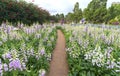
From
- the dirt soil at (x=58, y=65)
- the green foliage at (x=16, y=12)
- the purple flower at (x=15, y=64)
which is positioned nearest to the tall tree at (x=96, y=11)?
the green foliage at (x=16, y=12)

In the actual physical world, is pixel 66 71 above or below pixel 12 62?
below

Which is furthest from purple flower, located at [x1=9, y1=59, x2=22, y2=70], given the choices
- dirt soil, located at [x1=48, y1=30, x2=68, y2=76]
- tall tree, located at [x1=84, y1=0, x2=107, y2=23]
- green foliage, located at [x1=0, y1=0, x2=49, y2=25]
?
tall tree, located at [x1=84, y1=0, x2=107, y2=23]

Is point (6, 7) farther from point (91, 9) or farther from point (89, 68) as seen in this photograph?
point (91, 9)

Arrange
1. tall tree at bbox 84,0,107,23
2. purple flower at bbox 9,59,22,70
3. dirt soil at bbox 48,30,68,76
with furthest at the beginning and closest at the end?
tall tree at bbox 84,0,107,23, dirt soil at bbox 48,30,68,76, purple flower at bbox 9,59,22,70

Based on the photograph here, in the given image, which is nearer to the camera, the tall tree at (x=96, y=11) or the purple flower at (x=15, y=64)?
the purple flower at (x=15, y=64)

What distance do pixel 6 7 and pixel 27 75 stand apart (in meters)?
10.6

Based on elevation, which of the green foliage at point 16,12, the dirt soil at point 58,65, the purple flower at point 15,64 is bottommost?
the dirt soil at point 58,65

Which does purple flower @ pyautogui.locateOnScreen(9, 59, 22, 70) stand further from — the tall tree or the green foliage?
the tall tree

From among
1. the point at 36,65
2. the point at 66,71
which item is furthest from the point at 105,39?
the point at 36,65

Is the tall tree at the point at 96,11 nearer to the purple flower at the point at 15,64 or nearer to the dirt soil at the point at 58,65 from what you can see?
the dirt soil at the point at 58,65

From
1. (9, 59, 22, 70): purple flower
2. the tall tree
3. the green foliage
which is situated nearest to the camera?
(9, 59, 22, 70): purple flower

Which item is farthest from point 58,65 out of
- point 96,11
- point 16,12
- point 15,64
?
point 96,11

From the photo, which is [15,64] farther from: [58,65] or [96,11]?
[96,11]

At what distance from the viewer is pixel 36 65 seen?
24.9ft
